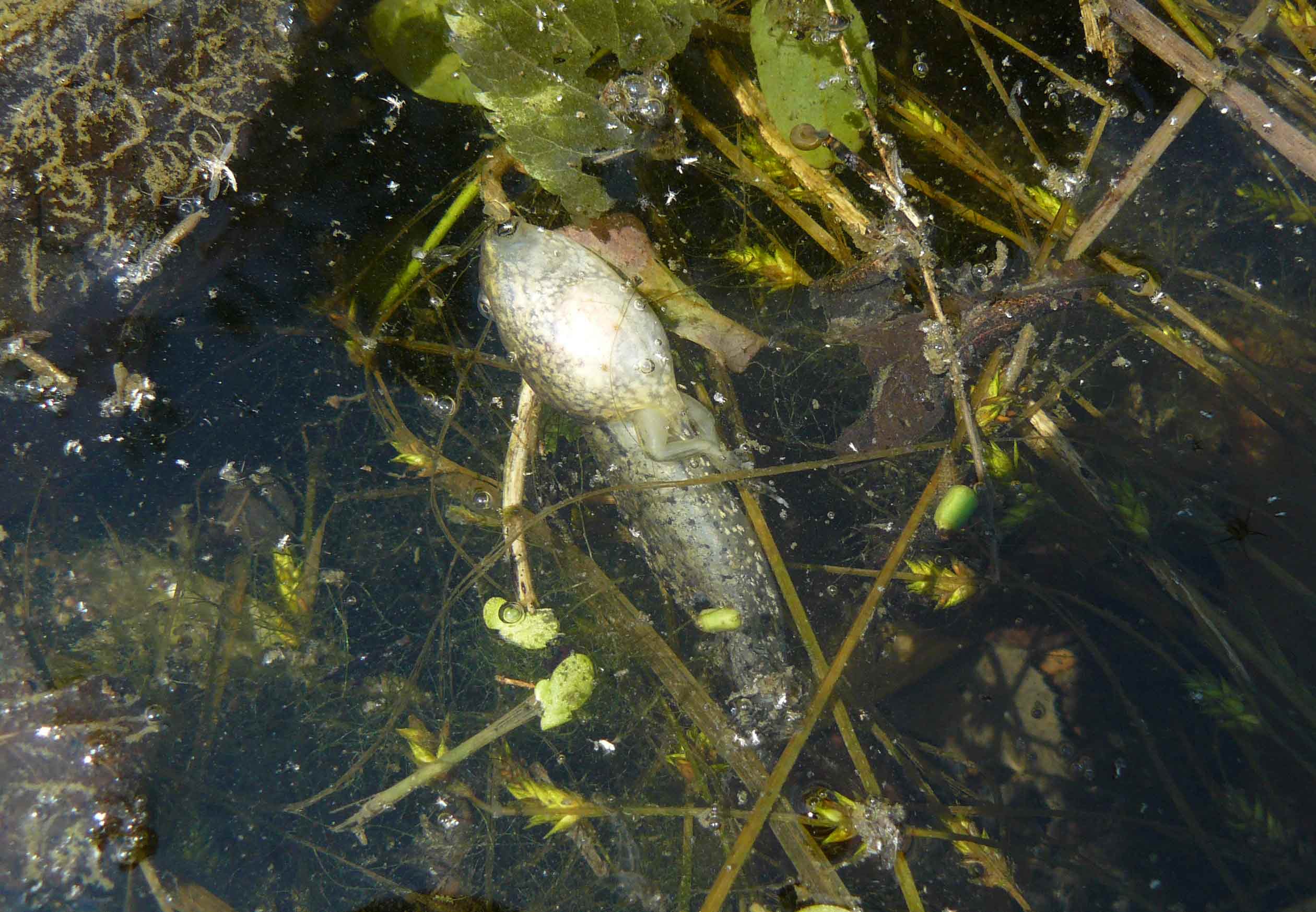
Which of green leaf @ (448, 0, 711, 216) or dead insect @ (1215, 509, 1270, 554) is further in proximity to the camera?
dead insect @ (1215, 509, 1270, 554)

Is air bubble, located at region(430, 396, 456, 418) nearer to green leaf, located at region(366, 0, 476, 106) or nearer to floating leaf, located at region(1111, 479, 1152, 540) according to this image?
green leaf, located at region(366, 0, 476, 106)

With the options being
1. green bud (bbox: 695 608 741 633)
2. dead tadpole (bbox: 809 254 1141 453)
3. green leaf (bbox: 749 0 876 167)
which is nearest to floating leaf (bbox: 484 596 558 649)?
Answer: green bud (bbox: 695 608 741 633)

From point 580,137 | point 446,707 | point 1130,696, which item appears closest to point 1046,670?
point 1130,696

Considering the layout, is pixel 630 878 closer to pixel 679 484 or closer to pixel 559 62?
pixel 679 484

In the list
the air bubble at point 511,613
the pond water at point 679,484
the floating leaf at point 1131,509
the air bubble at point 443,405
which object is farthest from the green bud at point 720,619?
the floating leaf at point 1131,509

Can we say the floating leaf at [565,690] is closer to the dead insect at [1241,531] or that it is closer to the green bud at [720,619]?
the green bud at [720,619]

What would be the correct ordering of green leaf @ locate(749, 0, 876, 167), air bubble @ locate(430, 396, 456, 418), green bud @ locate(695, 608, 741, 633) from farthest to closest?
air bubble @ locate(430, 396, 456, 418), green bud @ locate(695, 608, 741, 633), green leaf @ locate(749, 0, 876, 167)

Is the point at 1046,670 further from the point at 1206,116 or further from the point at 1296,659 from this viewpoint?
the point at 1206,116
